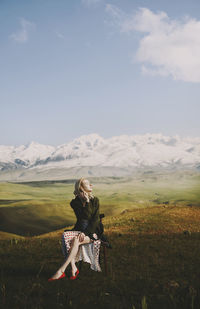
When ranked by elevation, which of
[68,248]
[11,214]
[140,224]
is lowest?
[11,214]

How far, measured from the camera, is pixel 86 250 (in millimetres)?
8352

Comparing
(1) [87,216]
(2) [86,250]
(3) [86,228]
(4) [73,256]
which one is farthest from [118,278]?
(1) [87,216]

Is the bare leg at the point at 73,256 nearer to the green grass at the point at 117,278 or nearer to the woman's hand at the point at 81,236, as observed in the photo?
the woman's hand at the point at 81,236

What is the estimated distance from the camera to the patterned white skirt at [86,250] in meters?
8.05

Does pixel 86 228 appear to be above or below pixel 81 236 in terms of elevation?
above

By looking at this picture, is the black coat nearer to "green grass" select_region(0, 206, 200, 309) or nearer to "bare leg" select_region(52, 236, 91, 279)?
"bare leg" select_region(52, 236, 91, 279)

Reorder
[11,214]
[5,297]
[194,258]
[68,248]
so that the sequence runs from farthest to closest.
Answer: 1. [11,214]
2. [194,258]
3. [68,248]
4. [5,297]

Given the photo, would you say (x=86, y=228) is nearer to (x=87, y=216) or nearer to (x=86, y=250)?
(x=87, y=216)

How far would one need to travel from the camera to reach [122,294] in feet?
21.5

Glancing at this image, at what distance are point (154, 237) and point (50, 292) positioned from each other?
8175 mm

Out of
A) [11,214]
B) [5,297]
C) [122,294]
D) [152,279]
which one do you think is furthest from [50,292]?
[11,214]

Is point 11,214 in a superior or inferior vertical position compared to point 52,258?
inferior

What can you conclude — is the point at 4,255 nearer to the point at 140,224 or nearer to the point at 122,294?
the point at 122,294

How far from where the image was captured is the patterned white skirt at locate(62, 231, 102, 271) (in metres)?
8.05
